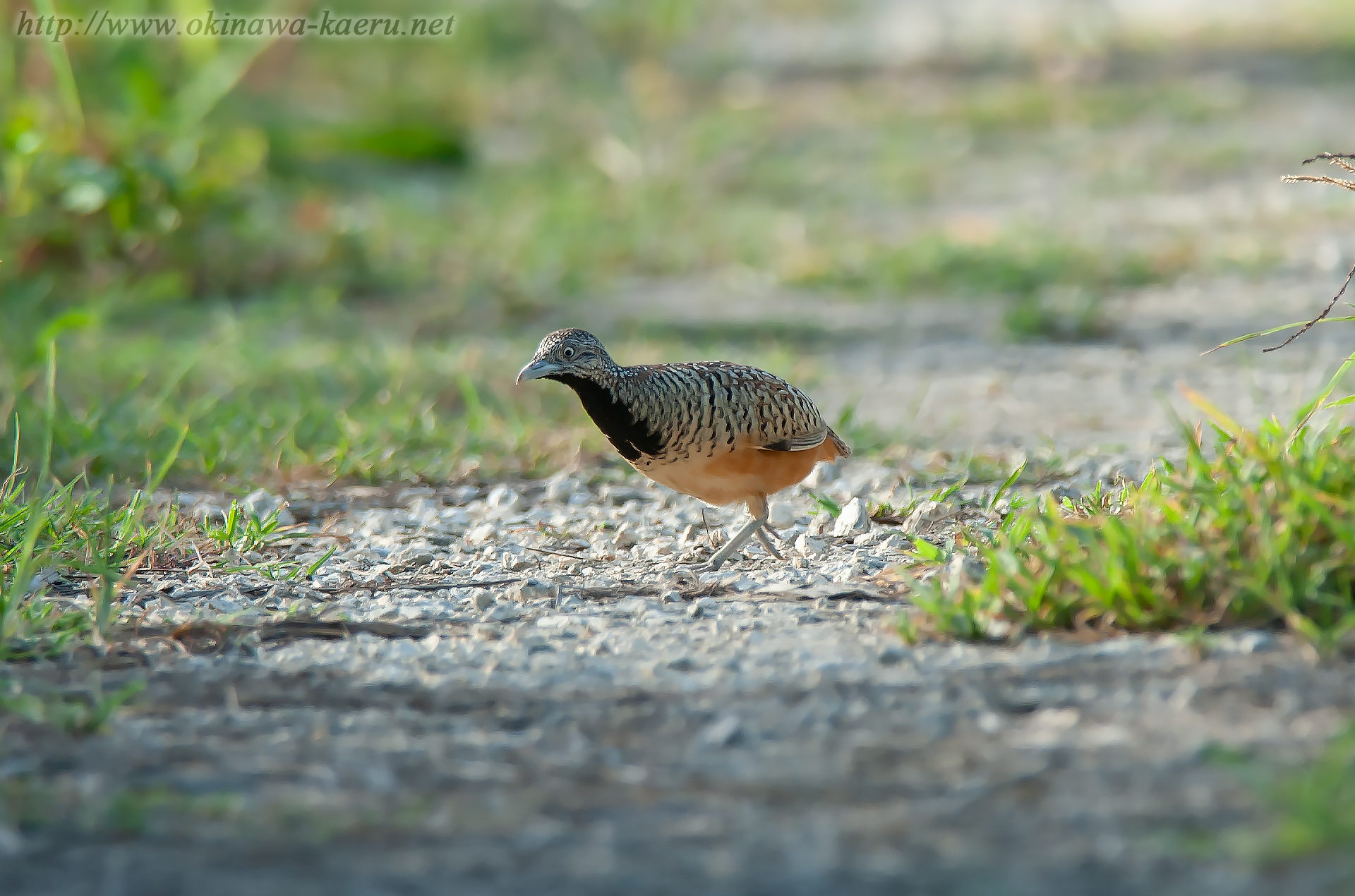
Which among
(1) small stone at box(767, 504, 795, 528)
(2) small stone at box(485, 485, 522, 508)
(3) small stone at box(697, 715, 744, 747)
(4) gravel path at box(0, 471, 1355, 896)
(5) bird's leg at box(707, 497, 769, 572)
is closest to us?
(4) gravel path at box(0, 471, 1355, 896)

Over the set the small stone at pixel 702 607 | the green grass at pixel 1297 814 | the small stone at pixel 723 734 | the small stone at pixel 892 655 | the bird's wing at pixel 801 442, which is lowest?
the green grass at pixel 1297 814

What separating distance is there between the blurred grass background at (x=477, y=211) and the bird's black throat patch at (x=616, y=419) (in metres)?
1.51

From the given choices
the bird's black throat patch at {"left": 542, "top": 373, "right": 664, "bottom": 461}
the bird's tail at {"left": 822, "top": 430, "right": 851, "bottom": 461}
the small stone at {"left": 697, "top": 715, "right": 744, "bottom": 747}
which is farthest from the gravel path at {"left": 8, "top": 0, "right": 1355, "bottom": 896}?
the bird's black throat patch at {"left": 542, "top": 373, "right": 664, "bottom": 461}

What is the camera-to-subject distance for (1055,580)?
11.4 feet

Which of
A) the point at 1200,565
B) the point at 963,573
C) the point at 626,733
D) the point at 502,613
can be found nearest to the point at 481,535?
the point at 502,613

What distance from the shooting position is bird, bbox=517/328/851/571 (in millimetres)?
4227

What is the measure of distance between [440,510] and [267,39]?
5545 mm

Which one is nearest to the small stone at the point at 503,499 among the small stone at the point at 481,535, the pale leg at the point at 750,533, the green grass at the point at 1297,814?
the small stone at the point at 481,535

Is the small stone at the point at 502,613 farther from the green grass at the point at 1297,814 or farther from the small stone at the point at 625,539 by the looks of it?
the green grass at the point at 1297,814

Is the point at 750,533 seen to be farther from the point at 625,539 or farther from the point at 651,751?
the point at 651,751

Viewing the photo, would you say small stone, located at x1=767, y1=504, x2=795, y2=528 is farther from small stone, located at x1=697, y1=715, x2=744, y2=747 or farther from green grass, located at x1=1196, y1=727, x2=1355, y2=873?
green grass, located at x1=1196, y1=727, x2=1355, y2=873

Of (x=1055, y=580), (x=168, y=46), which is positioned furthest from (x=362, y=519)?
(x=168, y=46)

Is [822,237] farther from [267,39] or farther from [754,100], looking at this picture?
[754,100]

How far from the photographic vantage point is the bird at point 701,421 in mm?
4227
